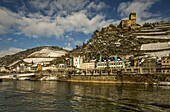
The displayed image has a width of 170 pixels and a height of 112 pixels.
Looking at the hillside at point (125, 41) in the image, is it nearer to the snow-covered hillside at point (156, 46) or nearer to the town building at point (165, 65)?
the snow-covered hillside at point (156, 46)

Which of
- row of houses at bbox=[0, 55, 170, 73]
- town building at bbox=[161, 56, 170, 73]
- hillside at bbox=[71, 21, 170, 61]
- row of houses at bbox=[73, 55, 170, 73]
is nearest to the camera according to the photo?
town building at bbox=[161, 56, 170, 73]

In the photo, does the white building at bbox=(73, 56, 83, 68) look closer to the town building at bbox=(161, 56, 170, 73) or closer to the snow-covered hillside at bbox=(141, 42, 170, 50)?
the snow-covered hillside at bbox=(141, 42, 170, 50)

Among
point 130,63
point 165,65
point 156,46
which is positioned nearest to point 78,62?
point 130,63

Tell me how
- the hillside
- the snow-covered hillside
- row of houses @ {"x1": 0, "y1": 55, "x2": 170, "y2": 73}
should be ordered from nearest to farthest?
row of houses @ {"x1": 0, "y1": 55, "x2": 170, "y2": 73} → the snow-covered hillside → the hillside

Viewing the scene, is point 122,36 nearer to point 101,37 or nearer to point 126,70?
point 101,37

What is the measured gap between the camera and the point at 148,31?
623 ft

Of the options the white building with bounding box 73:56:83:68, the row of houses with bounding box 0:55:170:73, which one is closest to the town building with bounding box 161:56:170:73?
the row of houses with bounding box 0:55:170:73

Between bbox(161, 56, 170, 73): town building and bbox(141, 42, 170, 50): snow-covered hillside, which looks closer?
bbox(161, 56, 170, 73): town building

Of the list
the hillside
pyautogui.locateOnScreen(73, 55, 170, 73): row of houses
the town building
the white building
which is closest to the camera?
the town building

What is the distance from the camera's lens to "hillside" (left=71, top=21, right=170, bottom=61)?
157 meters

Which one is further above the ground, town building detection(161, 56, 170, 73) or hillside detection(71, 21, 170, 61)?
hillside detection(71, 21, 170, 61)

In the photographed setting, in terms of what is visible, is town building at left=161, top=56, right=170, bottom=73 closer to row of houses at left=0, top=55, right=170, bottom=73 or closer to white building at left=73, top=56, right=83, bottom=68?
row of houses at left=0, top=55, right=170, bottom=73

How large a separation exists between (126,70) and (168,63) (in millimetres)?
22833

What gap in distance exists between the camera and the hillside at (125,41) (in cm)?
15712
